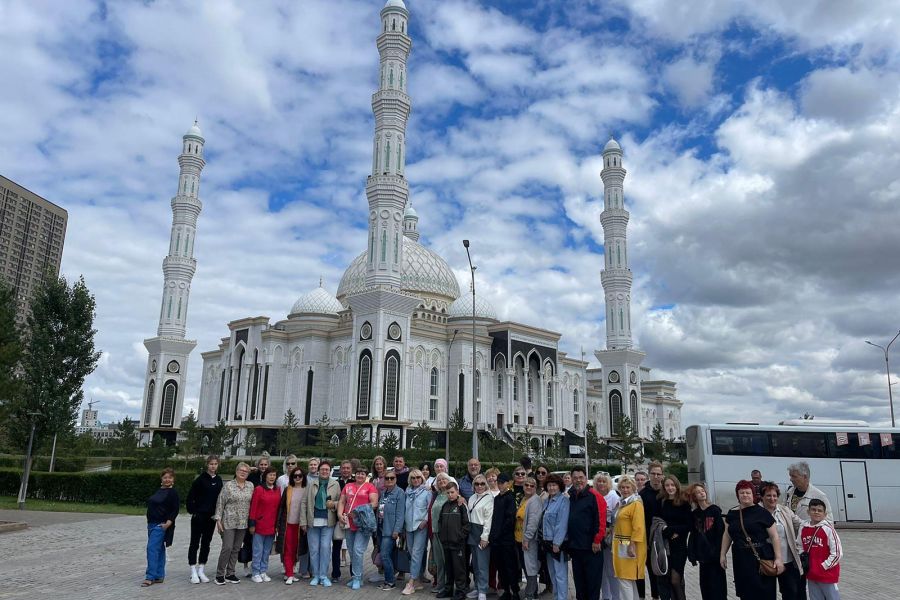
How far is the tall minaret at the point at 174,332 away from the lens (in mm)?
49594

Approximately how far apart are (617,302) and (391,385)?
2298 centimetres

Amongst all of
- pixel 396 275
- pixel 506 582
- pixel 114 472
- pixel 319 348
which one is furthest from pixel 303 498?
pixel 319 348

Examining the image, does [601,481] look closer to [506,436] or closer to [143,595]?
[143,595]

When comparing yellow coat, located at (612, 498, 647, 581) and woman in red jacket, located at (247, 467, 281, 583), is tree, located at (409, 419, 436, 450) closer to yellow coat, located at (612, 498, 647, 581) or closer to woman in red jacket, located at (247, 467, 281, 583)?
woman in red jacket, located at (247, 467, 281, 583)

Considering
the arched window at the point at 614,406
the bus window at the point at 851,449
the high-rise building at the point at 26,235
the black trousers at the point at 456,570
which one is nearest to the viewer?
the black trousers at the point at 456,570

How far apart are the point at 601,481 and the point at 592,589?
1.27 metres

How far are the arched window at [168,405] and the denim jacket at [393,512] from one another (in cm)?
4544

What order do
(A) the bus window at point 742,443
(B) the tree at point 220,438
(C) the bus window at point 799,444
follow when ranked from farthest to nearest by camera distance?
(B) the tree at point 220,438 < (A) the bus window at point 742,443 < (C) the bus window at point 799,444

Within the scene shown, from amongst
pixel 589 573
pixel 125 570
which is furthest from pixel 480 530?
pixel 125 570

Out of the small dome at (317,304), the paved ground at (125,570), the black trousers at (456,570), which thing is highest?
the small dome at (317,304)

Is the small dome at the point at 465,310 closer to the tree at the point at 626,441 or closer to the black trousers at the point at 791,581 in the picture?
the tree at the point at 626,441

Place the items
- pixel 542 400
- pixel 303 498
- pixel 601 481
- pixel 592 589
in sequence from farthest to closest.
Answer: pixel 542 400
pixel 303 498
pixel 601 481
pixel 592 589

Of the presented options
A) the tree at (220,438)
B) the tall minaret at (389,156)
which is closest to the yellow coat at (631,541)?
the tree at (220,438)

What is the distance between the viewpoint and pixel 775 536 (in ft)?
20.7
